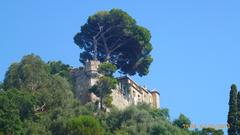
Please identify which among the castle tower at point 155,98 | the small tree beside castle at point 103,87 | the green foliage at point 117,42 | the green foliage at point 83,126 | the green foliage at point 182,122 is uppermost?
the green foliage at point 117,42

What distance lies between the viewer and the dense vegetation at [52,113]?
61.7 metres

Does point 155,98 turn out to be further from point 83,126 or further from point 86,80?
point 83,126

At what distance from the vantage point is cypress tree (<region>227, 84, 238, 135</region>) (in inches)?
2331

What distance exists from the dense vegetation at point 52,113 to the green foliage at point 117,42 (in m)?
7.61

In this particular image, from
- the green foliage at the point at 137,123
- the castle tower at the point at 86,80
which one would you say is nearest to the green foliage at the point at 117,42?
the castle tower at the point at 86,80

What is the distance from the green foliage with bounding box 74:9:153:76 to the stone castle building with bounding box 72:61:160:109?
1396mm

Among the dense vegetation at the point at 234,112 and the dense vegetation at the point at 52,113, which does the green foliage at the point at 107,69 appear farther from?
the dense vegetation at the point at 234,112

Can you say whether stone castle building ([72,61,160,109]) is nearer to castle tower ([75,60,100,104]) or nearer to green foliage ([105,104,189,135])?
castle tower ([75,60,100,104])

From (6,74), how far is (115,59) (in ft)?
39.6

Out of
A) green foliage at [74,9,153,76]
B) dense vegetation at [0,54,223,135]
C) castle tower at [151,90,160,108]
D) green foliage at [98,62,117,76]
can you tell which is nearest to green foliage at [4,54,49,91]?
dense vegetation at [0,54,223,135]

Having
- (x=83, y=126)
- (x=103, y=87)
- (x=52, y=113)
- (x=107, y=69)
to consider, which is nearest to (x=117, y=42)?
(x=107, y=69)

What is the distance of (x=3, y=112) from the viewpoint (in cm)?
6172

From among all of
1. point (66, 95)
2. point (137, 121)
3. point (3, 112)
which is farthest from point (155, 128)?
point (3, 112)

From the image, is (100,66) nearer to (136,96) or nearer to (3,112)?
(136,96)
